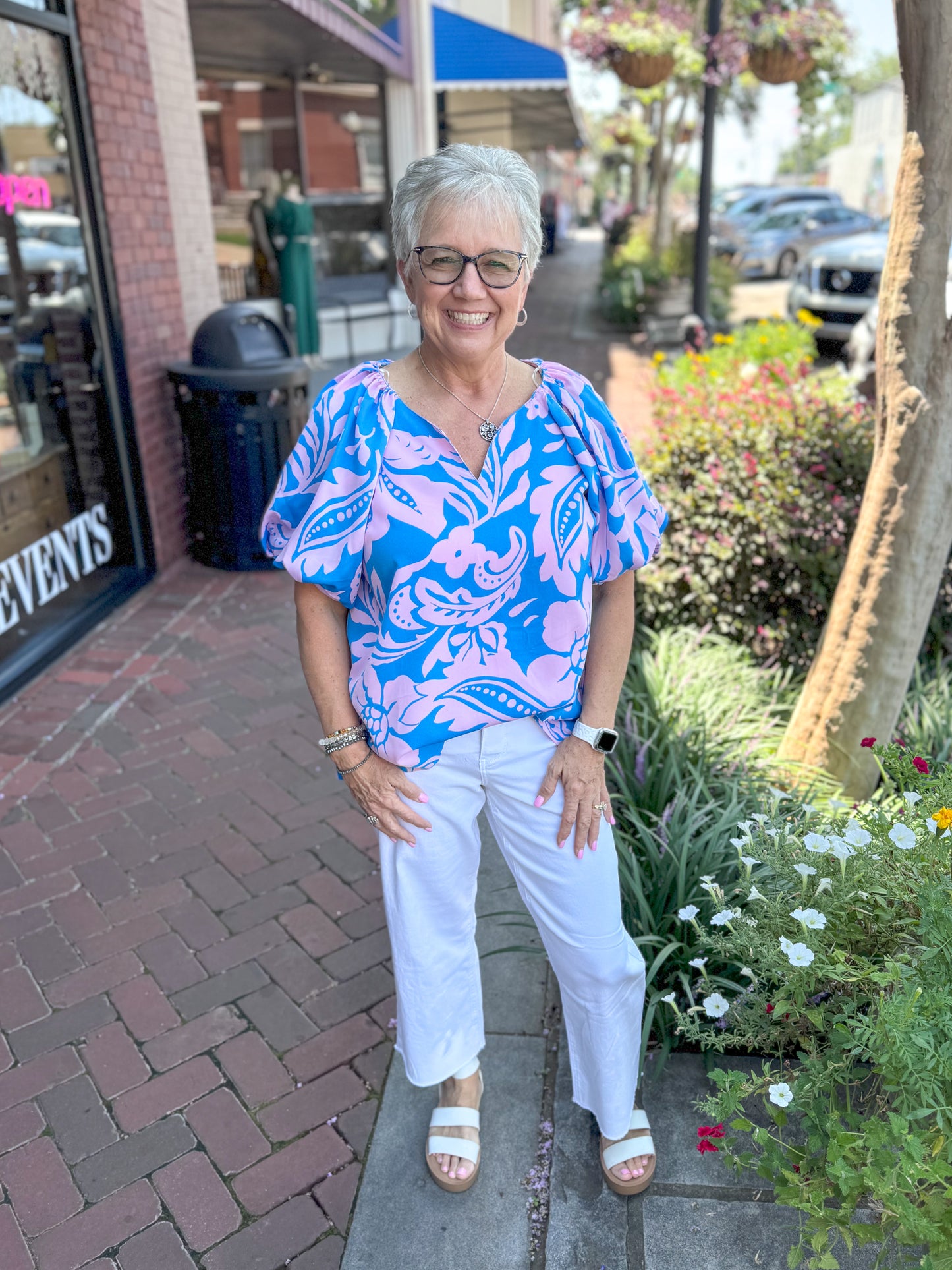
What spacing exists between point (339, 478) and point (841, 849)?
114 centimetres

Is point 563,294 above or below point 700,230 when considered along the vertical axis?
below

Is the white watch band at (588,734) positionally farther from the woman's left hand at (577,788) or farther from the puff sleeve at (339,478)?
the puff sleeve at (339,478)

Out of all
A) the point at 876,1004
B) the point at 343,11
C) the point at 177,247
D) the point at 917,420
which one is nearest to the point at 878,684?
the point at 917,420

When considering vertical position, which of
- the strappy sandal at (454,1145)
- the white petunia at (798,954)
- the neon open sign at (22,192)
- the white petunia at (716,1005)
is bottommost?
the strappy sandal at (454,1145)

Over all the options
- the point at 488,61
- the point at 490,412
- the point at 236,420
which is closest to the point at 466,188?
the point at 490,412

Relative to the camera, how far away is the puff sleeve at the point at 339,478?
1670 mm

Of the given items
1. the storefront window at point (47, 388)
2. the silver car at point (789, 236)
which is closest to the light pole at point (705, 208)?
the storefront window at point (47, 388)

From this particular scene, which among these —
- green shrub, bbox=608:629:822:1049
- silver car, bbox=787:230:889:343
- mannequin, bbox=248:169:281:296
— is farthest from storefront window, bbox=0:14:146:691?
silver car, bbox=787:230:889:343

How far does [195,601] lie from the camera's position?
518 cm

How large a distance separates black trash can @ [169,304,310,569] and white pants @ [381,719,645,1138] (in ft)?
12.3

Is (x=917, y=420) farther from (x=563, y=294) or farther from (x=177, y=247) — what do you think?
(x=563, y=294)

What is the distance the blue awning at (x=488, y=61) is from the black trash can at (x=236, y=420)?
800cm

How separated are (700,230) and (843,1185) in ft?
31.4

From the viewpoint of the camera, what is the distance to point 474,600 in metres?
1.72
